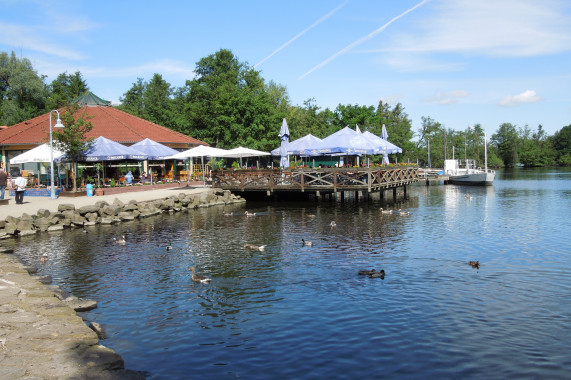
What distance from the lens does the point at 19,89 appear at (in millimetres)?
53125

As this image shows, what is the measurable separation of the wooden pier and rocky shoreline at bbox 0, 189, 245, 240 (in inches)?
121

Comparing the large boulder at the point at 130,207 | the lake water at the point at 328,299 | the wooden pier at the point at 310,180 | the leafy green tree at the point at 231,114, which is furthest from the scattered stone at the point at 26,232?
the leafy green tree at the point at 231,114

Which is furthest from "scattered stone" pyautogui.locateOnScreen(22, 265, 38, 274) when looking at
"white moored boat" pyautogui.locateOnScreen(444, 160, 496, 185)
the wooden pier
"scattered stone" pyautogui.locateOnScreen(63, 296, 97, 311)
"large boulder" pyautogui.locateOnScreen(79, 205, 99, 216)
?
"white moored boat" pyautogui.locateOnScreen(444, 160, 496, 185)

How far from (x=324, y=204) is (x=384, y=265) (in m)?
18.1

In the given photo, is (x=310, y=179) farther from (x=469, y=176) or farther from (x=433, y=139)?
(x=433, y=139)

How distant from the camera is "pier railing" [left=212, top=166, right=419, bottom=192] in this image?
3027 cm

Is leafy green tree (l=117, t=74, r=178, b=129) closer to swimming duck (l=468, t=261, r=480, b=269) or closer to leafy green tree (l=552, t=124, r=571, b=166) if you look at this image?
swimming duck (l=468, t=261, r=480, b=269)

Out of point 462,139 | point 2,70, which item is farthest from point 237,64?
point 462,139

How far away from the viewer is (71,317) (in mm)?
9055

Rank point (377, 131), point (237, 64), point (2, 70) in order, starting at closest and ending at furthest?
point (2, 70), point (237, 64), point (377, 131)

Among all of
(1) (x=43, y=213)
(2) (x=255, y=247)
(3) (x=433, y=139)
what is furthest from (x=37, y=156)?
(3) (x=433, y=139)

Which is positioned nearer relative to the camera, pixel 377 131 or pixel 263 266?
pixel 263 266

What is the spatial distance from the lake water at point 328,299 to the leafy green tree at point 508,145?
123m

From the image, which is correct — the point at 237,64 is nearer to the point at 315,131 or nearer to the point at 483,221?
the point at 315,131
